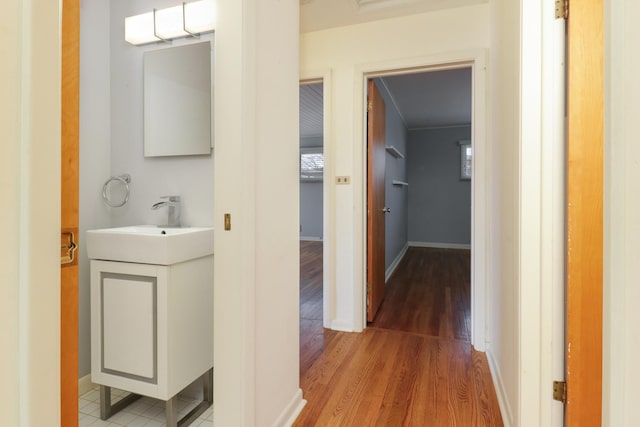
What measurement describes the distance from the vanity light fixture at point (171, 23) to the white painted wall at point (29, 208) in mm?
1356

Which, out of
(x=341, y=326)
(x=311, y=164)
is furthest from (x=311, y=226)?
(x=341, y=326)

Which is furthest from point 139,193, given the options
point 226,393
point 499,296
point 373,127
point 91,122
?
point 499,296

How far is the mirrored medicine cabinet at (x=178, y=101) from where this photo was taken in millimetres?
1766

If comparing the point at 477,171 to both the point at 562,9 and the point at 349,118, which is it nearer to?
the point at 349,118

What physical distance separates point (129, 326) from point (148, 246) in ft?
1.28

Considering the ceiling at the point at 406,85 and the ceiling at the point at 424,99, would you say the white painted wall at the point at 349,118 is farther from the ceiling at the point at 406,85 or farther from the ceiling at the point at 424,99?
the ceiling at the point at 424,99

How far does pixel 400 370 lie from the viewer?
2014 millimetres

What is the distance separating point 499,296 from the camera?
5.98 ft

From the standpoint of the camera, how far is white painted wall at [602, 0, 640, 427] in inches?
19.4

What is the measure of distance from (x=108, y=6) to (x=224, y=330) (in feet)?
6.45

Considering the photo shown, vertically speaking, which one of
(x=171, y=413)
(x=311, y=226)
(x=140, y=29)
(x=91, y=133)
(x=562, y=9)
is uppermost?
(x=140, y=29)

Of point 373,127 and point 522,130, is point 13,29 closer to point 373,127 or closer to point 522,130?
point 522,130

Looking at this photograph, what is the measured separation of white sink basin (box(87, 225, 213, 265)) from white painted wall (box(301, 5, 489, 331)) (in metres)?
1.28

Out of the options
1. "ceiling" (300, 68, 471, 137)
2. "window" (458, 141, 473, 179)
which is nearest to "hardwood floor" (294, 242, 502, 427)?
"ceiling" (300, 68, 471, 137)
